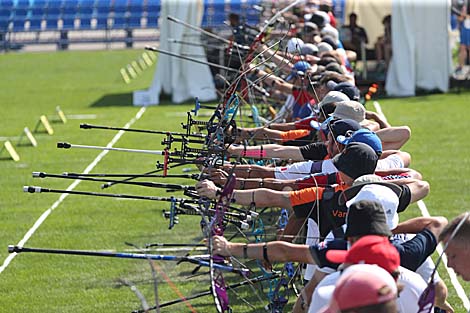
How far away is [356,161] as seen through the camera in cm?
660

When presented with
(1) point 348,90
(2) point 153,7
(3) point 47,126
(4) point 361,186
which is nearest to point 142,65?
(2) point 153,7

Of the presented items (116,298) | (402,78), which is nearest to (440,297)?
(116,298)

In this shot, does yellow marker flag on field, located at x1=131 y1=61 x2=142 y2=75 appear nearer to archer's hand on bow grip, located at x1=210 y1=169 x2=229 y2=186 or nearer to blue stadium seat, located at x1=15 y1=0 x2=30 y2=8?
blue stadium seat, located at x1=15 y1=0 x2=30 y2=8

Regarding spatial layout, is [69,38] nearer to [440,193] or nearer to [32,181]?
[32,181]

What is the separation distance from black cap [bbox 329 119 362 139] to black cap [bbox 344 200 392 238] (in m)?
2.52

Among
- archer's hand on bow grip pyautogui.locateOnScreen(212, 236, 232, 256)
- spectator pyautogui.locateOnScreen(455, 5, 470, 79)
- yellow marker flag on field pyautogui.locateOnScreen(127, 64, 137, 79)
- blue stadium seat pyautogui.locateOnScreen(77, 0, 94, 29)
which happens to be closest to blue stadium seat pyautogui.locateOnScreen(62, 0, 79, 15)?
blue stadium seat pyautogui.locateOnScreen(77, 0, 94, 29)

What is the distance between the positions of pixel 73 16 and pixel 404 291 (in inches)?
1483

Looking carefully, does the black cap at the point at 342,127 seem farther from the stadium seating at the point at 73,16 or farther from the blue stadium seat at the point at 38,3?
the blue stadium seat at the point at 38,3

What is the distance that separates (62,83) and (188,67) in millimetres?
6545

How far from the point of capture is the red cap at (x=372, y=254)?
479cm

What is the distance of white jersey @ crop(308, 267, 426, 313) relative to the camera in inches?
209

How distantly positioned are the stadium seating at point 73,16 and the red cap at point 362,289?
36268 millimetres

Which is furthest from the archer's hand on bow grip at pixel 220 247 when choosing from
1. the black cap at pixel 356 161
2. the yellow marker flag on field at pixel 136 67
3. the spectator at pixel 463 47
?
the yellow marker flag on field at pixel 136 67

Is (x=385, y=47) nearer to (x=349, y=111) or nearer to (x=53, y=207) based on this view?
(x=53, y=207)
